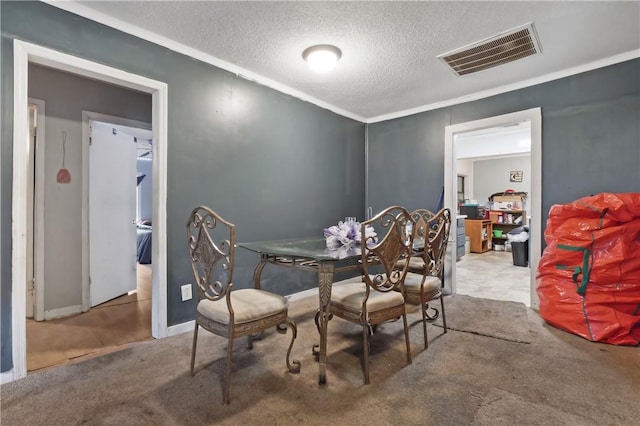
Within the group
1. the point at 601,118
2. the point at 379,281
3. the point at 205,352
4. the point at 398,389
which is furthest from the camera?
the point at 601,118

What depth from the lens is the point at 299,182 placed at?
11.4 ft

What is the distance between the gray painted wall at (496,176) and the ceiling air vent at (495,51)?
586cm

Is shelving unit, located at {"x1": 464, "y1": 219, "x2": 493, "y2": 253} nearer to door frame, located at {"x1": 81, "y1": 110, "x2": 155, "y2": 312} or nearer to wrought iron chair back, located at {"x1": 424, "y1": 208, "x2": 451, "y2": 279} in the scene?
wrought iron chair back, located at {"x1": 424, "y1": 208, "x2": 451, "y2": 279}

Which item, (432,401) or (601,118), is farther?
(601,118)

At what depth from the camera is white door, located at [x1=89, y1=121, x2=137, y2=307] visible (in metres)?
3.15

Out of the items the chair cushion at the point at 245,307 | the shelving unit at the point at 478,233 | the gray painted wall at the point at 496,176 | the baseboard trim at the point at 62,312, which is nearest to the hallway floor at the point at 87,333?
the baseboard trim at the point at 62,312

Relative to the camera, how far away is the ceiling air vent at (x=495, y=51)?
2291mm

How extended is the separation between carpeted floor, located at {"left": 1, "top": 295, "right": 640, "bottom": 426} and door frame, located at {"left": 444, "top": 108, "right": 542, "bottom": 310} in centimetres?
90

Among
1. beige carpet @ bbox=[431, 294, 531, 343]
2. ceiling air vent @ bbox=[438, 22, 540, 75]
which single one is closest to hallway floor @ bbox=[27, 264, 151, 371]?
beige carpet @ bbox=[431, 294, 531, 343]

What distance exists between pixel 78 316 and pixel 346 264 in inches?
106

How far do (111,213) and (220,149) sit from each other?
1.67 m

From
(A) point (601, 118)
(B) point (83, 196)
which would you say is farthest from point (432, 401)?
(B) point (83, 196)

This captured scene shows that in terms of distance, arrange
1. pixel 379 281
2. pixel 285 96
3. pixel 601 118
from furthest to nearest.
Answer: pixel 285 96 → pixel 601 118 → pixel 379 281

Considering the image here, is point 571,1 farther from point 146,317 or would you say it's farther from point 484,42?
point 146,317
